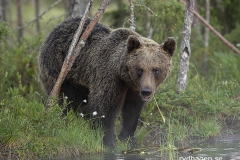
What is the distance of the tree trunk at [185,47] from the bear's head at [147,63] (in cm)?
196

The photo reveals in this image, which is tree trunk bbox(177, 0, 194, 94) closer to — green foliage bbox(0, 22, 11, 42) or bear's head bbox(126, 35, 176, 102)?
bear's head bbox(126, 35, 176, 102)

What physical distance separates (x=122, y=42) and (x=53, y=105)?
144 cm

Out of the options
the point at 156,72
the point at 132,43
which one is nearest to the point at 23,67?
the point at 132,43

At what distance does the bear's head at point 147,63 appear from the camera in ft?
22.1

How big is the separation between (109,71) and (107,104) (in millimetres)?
497

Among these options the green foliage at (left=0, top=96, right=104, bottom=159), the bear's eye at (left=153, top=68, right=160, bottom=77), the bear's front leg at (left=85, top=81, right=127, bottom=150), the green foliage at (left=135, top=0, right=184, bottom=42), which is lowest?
the green foliage at (left=0, top=96, right=104, bottom=159)

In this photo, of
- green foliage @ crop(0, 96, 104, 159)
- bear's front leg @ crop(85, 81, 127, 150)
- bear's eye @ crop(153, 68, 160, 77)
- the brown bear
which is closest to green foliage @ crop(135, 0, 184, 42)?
the brown bear

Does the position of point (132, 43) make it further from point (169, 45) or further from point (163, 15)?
point (163, 15)

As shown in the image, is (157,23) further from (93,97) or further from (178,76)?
(93,97)

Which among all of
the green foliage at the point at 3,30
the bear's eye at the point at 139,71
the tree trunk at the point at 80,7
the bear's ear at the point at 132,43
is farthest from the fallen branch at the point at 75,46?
the tree trunk at the point at 80,7

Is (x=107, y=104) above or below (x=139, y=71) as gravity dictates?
below

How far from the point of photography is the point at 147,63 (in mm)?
6816

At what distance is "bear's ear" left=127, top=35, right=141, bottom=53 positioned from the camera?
22.6 ft

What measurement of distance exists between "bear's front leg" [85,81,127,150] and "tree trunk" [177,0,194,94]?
82.6 inches
